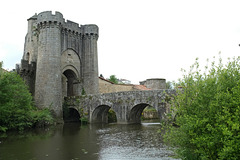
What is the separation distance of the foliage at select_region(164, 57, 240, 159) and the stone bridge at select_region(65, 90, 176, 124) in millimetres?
12650

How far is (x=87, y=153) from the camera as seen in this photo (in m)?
9.38

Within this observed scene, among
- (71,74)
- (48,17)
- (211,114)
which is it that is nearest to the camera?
(211,114)

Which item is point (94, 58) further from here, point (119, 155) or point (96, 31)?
point (119, 155)

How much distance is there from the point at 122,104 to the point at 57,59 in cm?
1002

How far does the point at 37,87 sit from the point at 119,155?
Answer: 19680 mm

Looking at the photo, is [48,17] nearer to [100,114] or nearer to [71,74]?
[71,74]

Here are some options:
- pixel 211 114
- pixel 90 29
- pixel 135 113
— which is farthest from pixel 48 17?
pixel 211 114

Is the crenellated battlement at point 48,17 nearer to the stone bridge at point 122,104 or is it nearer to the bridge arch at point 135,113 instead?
the stone bridge at point 122,104

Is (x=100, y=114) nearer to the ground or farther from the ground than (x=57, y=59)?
nearer to the ground

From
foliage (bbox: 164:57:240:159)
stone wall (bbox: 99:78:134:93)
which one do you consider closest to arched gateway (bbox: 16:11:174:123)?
stone wall (bbox: 99:78:134:93)

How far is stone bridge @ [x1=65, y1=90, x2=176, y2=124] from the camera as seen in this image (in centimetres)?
2035

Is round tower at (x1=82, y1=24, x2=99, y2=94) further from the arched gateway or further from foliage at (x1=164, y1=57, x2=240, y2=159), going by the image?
foliage at (x1=164, y1=57, x2=240, y2=159)

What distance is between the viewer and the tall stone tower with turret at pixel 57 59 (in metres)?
25.8

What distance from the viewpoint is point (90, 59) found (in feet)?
104
